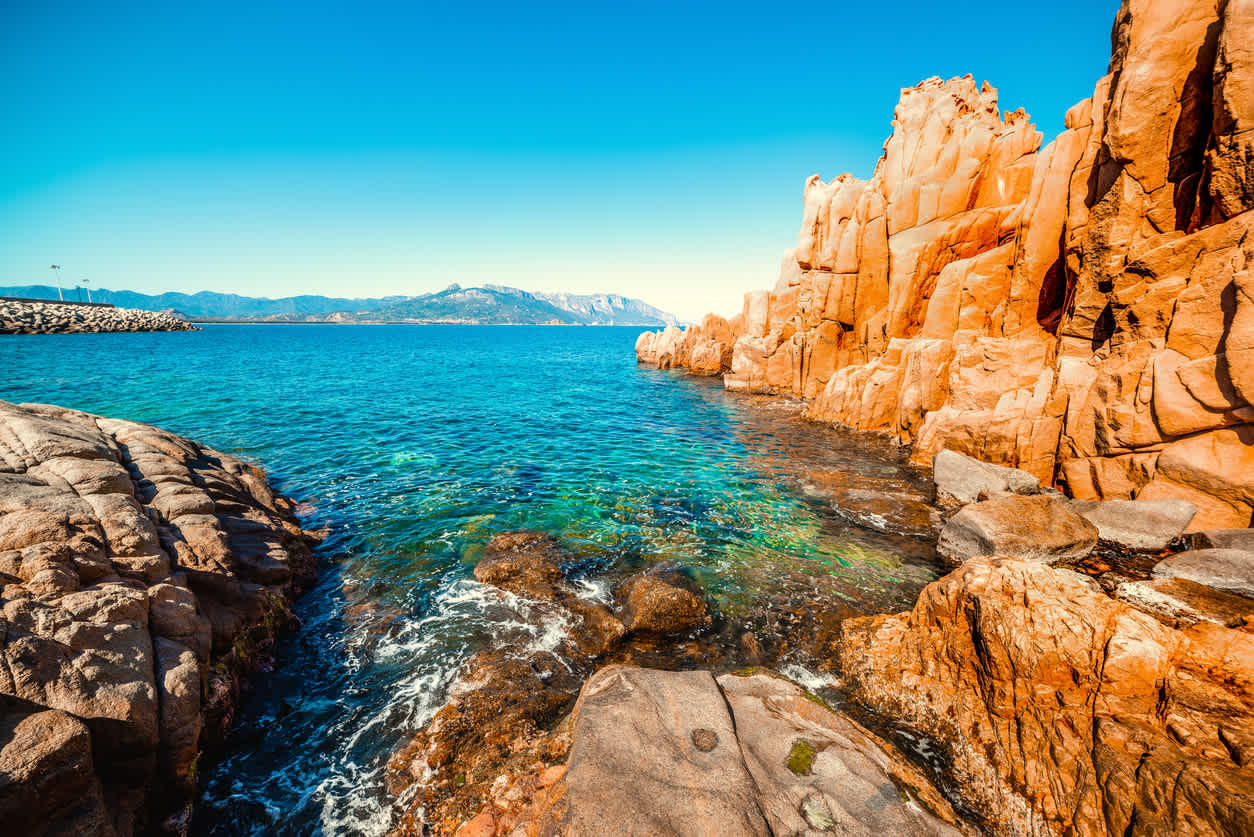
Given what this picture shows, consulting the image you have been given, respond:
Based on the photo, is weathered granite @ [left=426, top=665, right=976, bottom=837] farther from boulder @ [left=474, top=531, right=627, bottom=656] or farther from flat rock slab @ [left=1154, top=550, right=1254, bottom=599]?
flat rock slab @ [left=1154, top=550, right=1254, bottom=599]

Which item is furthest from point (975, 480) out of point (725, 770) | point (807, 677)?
point (725, 770)

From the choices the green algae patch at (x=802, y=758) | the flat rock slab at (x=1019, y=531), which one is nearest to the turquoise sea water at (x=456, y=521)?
the flat rock slab at (x=1019, y=531)

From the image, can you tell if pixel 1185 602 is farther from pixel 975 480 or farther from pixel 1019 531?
pixel 975 480

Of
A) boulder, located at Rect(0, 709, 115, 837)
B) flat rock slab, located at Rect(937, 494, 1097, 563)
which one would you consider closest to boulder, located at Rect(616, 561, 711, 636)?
flat rock slab, located at Rect(937, 494, 1097, 563)

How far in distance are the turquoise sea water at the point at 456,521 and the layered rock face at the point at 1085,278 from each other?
17.0 ft

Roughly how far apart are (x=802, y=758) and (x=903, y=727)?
11.8ft

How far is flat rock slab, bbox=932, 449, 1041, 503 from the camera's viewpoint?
17234 millimetres

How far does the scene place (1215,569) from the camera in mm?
11141

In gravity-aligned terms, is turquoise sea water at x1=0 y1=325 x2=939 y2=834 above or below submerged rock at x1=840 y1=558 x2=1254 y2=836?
below

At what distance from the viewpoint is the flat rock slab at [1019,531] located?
13062 mm

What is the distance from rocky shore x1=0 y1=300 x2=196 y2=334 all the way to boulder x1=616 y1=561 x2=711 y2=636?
548 ft

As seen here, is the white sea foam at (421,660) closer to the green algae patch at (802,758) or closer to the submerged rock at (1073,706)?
the green algae patch at (802,758)

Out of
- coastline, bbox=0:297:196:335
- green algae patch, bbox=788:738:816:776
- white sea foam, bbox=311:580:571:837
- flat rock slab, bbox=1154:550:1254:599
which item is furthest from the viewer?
coastline, bbox=0:297:196:335

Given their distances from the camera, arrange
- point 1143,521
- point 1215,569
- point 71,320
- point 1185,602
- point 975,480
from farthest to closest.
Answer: point 71,320
point 975,480
point 1143,521
point 1215,569
point 1185,602
